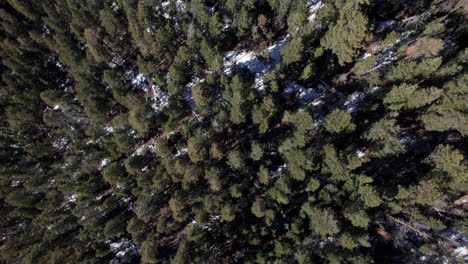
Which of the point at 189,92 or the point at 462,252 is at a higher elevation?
the point at 189,92

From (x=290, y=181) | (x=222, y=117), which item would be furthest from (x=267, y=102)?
(x=290, y=181)

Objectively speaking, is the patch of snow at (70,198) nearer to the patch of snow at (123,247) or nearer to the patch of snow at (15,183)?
the patch of snow at (15,183)

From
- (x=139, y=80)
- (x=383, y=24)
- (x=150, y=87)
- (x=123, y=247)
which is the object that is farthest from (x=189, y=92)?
(x=383, y=24)

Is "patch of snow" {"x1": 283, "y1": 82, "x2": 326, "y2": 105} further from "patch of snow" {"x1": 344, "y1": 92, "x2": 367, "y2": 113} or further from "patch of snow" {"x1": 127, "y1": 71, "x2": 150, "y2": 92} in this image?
"patch of snow" {"x1": 127, "y1": 71, "x2": 150, "y2": 92}

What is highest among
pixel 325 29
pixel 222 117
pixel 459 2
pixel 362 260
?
pixel 325 29

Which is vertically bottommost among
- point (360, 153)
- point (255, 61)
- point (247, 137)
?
point (360, 153)

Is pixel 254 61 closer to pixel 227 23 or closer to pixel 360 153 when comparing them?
pixel 227 23

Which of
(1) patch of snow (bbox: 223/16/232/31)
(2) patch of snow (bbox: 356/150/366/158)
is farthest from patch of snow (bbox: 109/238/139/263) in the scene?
(1) patch of snow (bbox: 223/16/232/31)

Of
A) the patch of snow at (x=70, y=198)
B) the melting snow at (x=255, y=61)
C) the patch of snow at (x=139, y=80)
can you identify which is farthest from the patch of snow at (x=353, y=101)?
the patch of snow at (x=70, y=198)

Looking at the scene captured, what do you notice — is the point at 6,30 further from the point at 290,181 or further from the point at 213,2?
the point at 290,181
